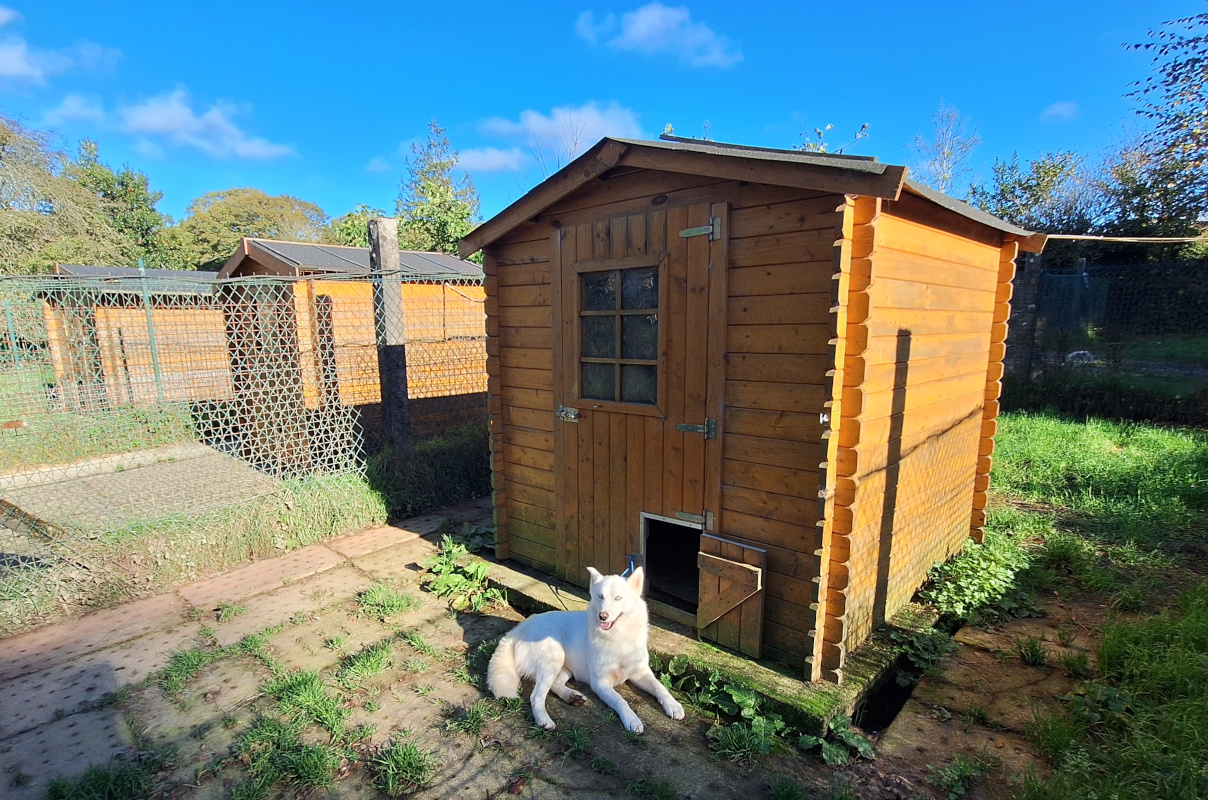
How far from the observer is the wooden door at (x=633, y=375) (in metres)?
3.01

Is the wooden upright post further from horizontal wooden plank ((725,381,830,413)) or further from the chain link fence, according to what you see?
horizontal wooden plank ((725,381,830,413))

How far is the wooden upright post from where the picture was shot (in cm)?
546

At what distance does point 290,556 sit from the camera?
473 cm

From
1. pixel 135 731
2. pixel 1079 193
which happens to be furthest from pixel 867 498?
pixel 1079 193

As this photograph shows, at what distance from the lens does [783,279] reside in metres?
2.70

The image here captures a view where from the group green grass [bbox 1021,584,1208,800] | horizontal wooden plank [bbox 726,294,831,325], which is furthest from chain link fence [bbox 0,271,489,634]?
green grass [bbox 1021,584,1208,800]

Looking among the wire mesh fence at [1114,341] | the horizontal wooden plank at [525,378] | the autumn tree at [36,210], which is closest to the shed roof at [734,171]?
the horizontal wooden plank at [525,378]

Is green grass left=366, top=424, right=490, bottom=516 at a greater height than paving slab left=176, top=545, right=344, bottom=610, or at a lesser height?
greater

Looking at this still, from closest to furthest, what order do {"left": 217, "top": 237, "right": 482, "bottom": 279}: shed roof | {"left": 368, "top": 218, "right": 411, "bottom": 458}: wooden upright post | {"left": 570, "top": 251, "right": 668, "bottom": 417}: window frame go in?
{"left": 570, "top": 251, "right": 668, "bottom": 417}: window frame
{"left": 368, "top": 218, "right": 411, "bottom": 458}: wooden upright post
{"left": 217, "top": 237, "right": 482, "bottom": 279}: shed roof

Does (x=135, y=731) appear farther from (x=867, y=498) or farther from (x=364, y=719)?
(x=867, y=498)

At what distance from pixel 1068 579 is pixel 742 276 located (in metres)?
3.49

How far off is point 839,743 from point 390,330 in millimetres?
4881

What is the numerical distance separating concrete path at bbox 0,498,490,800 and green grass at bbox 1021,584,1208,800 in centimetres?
412

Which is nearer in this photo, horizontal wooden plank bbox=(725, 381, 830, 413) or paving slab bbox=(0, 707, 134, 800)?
paving slab bbox=(0, 707, 134, 800)
